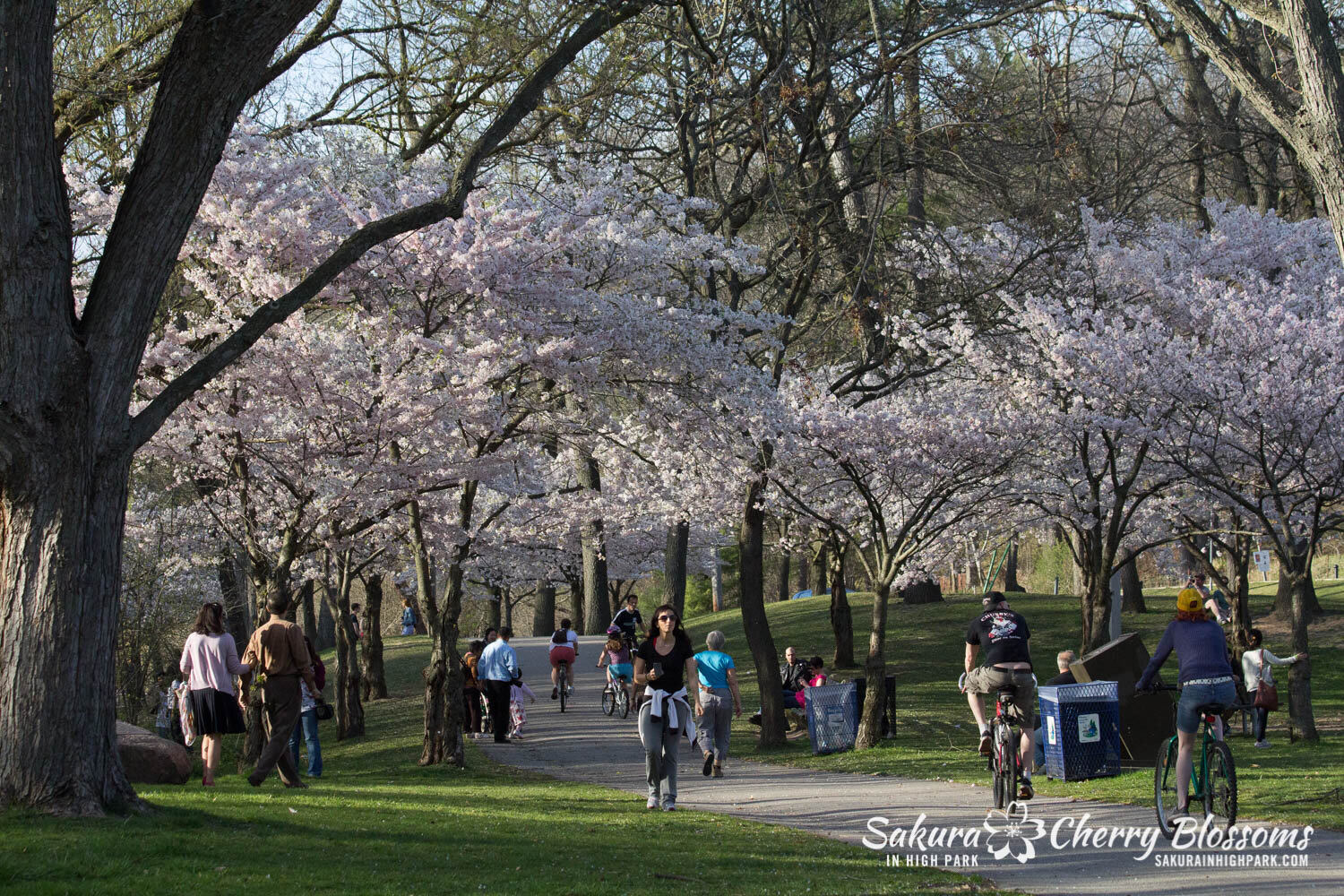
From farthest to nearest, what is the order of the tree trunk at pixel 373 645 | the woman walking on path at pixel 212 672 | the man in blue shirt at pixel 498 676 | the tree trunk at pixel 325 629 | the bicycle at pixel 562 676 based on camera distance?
1. the tree trunk at pixel 325 629
2. the tree trunk at pixel 373 645
3. the bicycle at pixel 562 676
4. the man in blue shirt at pixel 498 676
5. the woman walking on path at pixel 212 672

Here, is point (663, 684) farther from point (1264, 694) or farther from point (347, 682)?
point (347, 682)

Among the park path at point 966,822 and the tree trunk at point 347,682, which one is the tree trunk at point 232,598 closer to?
the tree trunk at point 347,682

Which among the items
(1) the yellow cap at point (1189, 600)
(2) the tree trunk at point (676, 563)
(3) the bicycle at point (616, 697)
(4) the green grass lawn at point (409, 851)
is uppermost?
(2) the tree trunk at point (676, 563)

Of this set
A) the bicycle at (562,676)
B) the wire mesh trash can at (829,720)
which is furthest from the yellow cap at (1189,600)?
the bicycle at (562,676)

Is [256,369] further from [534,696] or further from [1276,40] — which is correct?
[534,696]

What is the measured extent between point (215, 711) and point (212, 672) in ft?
1.34

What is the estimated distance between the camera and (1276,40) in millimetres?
12641

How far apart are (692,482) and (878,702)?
5.88 meters

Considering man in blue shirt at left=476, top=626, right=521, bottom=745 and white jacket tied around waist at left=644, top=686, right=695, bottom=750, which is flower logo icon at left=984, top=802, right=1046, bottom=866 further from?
man in blue shirt at left=476, top=626, right=521, bottom=745

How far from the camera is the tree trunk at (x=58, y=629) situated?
743 cm

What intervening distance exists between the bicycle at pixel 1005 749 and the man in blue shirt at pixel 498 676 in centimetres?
1116

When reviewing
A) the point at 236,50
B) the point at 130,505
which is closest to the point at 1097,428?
the point at 236,50

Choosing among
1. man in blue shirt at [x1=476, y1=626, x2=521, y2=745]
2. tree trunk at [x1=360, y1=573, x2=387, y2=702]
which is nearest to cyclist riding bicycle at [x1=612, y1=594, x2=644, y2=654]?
man in blue shirt at [x1=476, y1=626, x2=521, y2=745]

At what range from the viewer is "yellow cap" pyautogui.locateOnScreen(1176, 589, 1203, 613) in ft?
26.0
